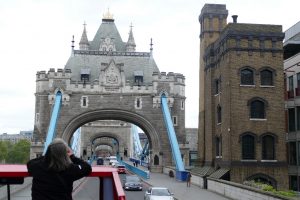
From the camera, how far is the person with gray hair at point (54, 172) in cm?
438

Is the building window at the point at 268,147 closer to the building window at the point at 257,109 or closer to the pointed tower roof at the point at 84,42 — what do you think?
the building window at the point at 257,109

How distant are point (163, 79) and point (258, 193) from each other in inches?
1361

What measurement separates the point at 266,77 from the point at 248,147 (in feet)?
16.4

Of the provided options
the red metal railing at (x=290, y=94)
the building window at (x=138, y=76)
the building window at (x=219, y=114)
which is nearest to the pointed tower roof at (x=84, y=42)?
the building window at (x=138, y=76)

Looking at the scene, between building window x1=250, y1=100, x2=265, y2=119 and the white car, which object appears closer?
the white car

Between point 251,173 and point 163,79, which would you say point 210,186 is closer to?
point 251,173

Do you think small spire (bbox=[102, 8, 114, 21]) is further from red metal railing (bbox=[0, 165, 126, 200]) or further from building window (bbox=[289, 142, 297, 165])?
red metal railing (bbox=[0, 165, 126, 200])

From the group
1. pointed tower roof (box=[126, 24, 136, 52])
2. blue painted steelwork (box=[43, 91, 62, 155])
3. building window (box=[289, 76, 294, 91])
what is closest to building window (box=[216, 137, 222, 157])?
building window (box=[289, 76, 294, 91])

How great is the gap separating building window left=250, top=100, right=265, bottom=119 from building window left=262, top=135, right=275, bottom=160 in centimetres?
149

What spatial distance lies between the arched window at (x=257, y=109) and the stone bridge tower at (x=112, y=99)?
72.6ft

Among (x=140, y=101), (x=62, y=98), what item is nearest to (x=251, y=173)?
(x=140, y=101)

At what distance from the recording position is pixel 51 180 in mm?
4441

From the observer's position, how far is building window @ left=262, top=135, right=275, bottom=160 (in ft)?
99.7

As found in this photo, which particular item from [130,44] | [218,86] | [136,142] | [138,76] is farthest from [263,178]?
[136,142]
